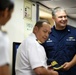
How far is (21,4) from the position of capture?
12.2 feet

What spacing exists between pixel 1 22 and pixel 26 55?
2.94ft

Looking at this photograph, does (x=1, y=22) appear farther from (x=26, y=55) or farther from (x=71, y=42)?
(x=71, y=42)

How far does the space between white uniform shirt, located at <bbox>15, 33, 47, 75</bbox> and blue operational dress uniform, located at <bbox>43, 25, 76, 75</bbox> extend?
2.15ft

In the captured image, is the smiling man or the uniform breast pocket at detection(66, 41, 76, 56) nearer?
the smiling man

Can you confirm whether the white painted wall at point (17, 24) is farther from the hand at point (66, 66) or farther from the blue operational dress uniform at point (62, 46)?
the hand at point (66, 66)

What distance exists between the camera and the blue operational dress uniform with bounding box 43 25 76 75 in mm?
2797

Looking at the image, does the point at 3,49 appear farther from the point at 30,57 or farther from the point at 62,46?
the point at 62,46

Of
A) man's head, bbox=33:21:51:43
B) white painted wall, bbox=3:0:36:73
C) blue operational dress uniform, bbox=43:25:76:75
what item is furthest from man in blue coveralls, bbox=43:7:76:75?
white painted wall, bbox=3:0:36:73

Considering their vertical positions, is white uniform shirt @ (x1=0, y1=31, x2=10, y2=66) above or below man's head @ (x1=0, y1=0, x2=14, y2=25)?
below

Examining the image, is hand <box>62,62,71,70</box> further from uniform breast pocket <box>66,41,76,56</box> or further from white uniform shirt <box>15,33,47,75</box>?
white uniform shirt <box>15,33,47,75</box>

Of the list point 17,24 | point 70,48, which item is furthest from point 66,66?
point 17,24

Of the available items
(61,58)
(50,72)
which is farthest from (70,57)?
(50,72)

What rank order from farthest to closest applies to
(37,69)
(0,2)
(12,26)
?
(12,26) → (37,69) → (0,2)

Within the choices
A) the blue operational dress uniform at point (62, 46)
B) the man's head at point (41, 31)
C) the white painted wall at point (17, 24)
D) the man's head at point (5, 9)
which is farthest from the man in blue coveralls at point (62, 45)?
the man's head at point (5, 9)
